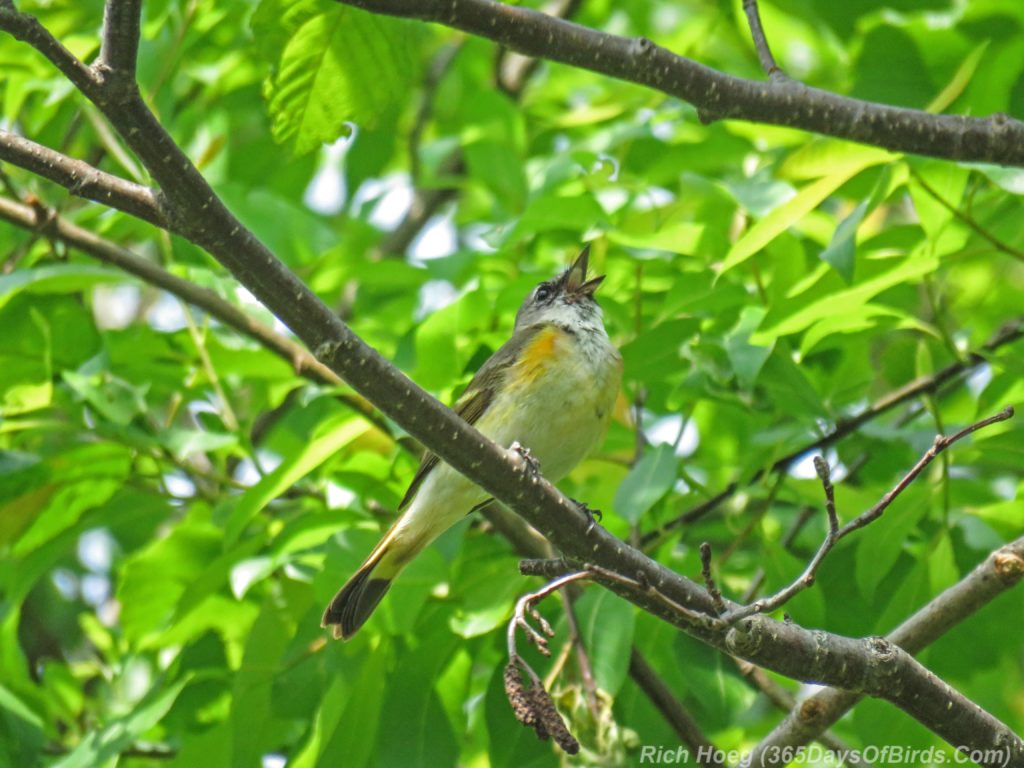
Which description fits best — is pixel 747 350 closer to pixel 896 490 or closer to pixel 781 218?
pixel 781 218

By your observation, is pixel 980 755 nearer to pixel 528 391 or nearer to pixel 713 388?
pixel 713 388

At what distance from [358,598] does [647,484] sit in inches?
47.7

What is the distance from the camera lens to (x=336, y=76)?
3980 millimetres

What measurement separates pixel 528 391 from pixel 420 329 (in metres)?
0.83

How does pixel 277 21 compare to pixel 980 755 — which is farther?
pixel 277 21

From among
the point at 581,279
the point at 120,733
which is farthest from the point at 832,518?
the point at 581,279

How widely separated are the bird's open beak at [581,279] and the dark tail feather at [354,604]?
175cm

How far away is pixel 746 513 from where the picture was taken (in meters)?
5.47

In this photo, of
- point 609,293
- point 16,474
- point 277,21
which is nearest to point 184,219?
point 277,21

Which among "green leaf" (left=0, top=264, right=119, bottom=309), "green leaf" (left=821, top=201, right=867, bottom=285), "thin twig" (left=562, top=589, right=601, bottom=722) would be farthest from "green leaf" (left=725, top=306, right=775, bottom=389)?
"green leaf" (left=0, top=264, right=119, bottom=309)

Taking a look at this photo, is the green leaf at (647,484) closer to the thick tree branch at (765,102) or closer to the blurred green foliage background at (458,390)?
the blurred green foliage background at (458,390)

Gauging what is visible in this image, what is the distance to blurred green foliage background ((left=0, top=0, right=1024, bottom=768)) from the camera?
432 cm

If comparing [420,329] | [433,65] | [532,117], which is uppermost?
[433,65]

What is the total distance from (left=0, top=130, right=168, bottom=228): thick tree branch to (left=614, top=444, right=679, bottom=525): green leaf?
1.77 meters
